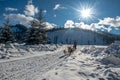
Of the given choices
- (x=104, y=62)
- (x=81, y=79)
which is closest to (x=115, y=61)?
(x=104, y=62)

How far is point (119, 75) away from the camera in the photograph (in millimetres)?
10258

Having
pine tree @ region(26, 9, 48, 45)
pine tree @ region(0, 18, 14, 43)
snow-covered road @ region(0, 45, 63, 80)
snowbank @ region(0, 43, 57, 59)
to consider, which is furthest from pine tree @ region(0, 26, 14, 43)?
snow-covered road @ region(0, 45, 63, 80)

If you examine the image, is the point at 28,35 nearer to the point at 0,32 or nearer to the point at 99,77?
the point at 0,32

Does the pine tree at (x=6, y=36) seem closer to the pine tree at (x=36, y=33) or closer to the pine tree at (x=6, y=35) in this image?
the pine tree at (x=6, y=35)

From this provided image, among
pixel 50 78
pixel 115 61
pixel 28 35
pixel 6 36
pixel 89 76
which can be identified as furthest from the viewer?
pixel 28 35

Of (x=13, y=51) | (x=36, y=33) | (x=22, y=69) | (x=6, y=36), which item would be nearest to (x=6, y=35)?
(x=6, y=36)

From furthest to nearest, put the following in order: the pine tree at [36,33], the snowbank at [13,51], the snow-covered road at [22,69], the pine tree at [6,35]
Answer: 1. the pine tree at [36,33]
2. the pine tree at [6,35]
3. the snowbank at [13,51]
4. the snow-covered road at [22,69]

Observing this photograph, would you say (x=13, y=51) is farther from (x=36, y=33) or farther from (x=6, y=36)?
(x=36, y=33)

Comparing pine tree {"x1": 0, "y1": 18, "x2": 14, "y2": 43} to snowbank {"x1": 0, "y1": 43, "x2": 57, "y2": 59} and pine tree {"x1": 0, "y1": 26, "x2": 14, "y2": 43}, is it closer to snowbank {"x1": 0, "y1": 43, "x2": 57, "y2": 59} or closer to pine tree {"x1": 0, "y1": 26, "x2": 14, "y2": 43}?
pine tree {"x1": 0, "y1": 26, "x2": 14, "y2": 43}

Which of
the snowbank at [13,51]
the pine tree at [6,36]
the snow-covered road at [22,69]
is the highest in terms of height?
the pine tree at [6,36]

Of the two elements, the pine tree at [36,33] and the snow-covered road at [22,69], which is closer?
the snow-covered road at [22,69]

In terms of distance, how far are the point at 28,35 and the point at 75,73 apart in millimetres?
35576

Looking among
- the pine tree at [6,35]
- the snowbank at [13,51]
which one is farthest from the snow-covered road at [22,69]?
the pine tree at [6,35]

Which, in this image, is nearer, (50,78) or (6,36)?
(50,78)
